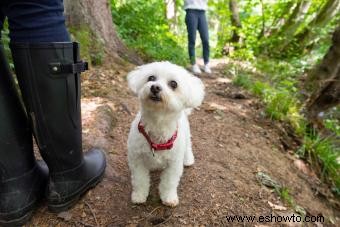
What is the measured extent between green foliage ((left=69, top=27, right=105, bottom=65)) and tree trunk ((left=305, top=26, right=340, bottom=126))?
10.3 feet

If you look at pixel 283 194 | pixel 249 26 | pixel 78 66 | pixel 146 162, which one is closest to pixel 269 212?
pixel 283 194

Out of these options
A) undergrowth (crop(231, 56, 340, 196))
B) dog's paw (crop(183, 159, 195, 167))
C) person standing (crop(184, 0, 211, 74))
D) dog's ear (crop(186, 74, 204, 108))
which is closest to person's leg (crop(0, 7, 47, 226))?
dog's ear (crop(186, 74, 204, 108))

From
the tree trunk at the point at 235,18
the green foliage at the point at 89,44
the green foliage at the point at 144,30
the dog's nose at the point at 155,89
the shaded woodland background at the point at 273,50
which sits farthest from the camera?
the tree trunk at the point at 235,18

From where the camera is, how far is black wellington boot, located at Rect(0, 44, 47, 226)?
159cm

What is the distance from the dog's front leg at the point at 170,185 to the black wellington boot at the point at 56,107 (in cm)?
54

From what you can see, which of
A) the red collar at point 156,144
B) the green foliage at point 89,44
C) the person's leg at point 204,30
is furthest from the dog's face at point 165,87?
the person's leg at point 204,30

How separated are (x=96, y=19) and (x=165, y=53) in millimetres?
1988

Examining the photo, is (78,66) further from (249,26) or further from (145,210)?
(249,26)

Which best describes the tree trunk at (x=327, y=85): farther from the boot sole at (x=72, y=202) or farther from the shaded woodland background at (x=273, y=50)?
the boot sole at (x=72, y=202)

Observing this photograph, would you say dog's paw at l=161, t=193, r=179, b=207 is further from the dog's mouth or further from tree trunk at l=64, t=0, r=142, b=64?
tree trunk at l=64, t=0, r=142, b=64

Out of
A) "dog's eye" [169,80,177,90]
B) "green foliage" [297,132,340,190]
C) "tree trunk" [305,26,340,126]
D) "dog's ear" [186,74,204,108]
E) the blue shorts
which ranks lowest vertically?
"green foliage" [297,132,340,190]

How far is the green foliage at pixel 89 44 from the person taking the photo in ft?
12.8

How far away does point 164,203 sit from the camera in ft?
7.00

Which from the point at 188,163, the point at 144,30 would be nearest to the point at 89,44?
the point at 188,163
